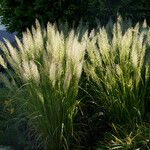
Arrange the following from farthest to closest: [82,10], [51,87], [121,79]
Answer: [82,10] < [121,79] < [51,87]

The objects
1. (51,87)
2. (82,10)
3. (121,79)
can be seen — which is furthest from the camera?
(82,10)

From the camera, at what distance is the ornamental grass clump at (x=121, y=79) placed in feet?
15.9

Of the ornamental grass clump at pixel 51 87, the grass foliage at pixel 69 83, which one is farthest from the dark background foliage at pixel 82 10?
the ornamental grass clump at pixel 51 87

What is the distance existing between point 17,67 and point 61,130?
730 millimetres

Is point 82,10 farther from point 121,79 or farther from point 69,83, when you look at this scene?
point 69,83

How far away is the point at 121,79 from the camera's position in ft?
15.9

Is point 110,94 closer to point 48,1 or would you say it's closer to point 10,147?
point 10,147

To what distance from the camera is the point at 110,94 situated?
4.93m

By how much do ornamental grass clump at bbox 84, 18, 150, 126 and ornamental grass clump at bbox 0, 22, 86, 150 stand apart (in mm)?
213

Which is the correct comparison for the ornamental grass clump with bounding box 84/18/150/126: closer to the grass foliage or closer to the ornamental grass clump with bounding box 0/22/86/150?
the grass foliage

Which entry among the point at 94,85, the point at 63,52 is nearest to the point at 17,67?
the point at 63,52

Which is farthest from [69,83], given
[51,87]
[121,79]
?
[121,79]

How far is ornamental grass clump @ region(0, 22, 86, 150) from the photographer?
15.1 feet

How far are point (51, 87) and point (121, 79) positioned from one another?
2.23 feet
